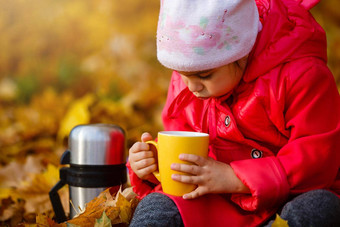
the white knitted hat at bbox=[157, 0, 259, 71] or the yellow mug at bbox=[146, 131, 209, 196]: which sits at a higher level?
the white knitted hat at bbox=[157, 0, 259, 71]

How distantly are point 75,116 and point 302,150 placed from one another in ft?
6.11

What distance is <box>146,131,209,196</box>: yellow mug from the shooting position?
1299mm

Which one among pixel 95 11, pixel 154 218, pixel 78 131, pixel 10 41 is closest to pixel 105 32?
pixel 95 11

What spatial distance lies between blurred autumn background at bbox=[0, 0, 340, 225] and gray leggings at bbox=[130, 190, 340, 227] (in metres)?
1.56

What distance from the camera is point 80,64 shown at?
3.27 meters

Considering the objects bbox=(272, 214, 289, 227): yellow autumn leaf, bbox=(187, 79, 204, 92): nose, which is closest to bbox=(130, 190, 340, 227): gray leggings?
bbox=(272, 214, 289, 227): yellow autumn leaf

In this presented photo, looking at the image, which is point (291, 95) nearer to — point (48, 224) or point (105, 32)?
point (48, 224)

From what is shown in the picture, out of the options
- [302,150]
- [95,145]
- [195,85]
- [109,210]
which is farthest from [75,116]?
[302,150]

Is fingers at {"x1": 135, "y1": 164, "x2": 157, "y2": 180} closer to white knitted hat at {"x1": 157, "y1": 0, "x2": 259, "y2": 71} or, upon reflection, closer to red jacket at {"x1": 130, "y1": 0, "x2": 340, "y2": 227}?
red jacket at {"x1": 130, "y1": 0, "x2": 340, "y2": 227}

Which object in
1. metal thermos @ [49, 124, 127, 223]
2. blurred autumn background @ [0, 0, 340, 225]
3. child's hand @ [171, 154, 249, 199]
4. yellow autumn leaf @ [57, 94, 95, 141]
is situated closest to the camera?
child's hand @ [171, 154, 249, 199]

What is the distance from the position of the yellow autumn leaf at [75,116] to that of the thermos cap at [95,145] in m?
1.02

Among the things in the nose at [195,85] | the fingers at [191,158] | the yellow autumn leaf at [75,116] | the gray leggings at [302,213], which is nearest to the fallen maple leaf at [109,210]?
the gray leggings at [302,213]

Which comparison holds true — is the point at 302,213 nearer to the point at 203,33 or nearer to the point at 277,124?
the point at 277,124

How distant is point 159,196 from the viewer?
1.38 meters
